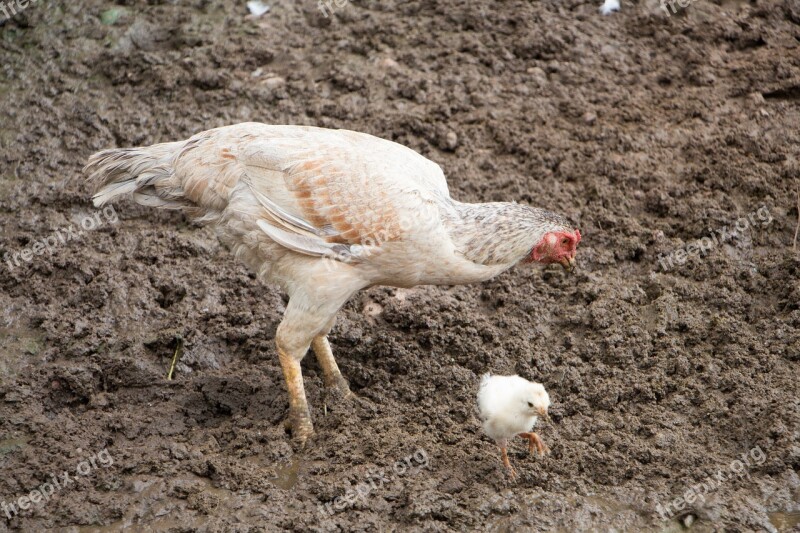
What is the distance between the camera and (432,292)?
5.80 metres

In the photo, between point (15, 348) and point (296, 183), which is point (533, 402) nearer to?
point (296, 183)

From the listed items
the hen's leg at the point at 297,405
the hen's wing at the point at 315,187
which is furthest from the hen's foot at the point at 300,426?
the hen's wing at the point at 315,187

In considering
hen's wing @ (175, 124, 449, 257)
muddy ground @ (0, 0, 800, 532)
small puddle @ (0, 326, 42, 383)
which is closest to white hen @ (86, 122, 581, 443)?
hen's wing @ (175, 124, 449, 257)

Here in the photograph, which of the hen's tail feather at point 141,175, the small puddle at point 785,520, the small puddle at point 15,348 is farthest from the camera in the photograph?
the small puddle at point 15,348

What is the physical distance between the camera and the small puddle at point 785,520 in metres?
4.16

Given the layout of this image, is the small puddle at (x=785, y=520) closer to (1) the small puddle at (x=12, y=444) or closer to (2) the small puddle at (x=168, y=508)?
(2) the small puddle at (x=168, y=508)

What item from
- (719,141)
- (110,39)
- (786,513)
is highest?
(110,39)

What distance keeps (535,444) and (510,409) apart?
44 cm

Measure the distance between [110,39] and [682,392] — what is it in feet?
19.2

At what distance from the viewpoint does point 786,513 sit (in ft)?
13.9

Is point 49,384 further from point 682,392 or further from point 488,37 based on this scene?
point 488,37

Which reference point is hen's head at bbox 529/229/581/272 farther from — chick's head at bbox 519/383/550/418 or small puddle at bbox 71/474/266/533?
small puddle at bbox 71/474/266/533

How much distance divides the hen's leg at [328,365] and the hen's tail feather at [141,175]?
116 centimetres

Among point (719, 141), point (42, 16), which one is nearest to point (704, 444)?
point (719, 141)
